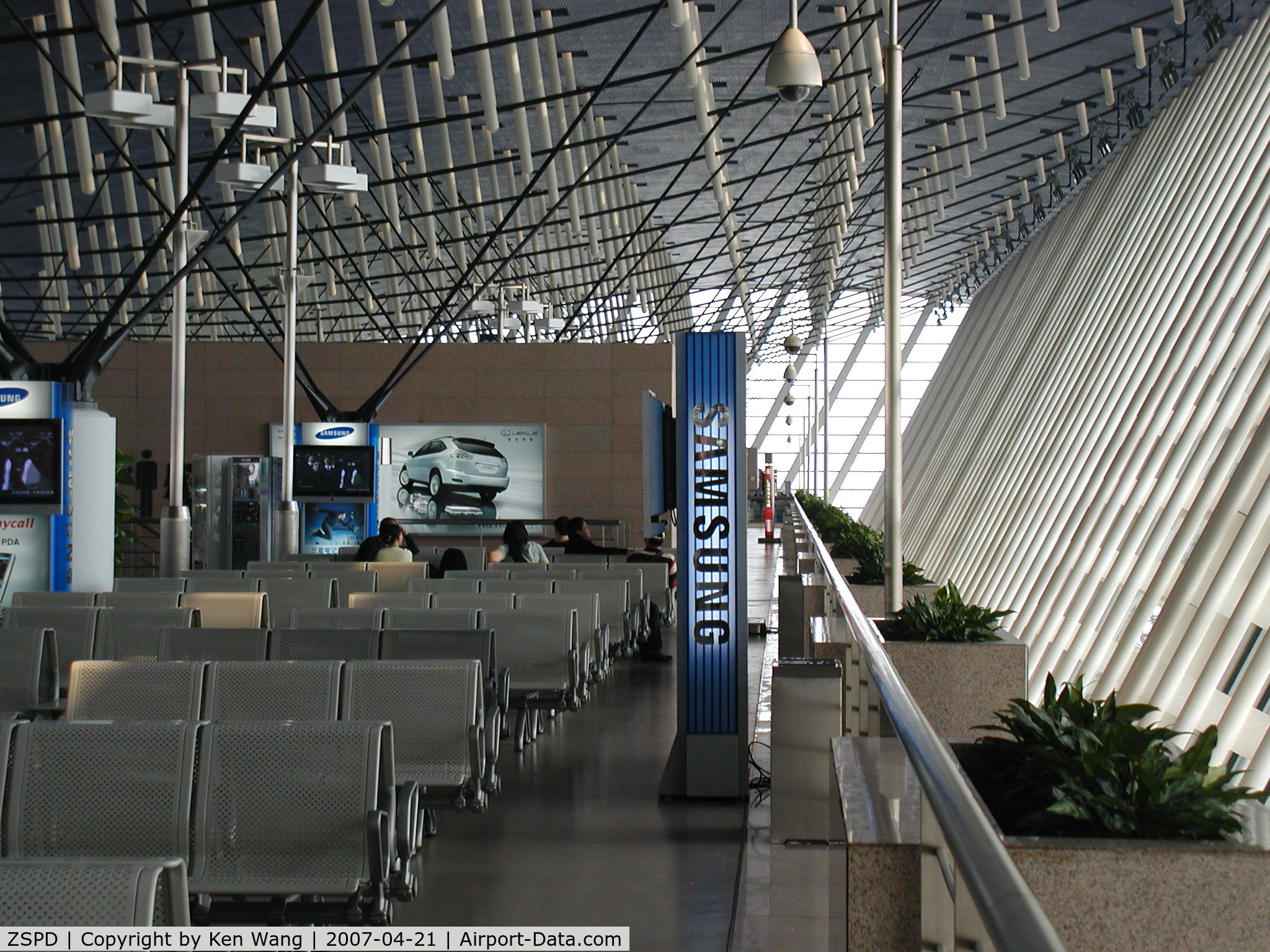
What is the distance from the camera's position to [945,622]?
8.01 metres

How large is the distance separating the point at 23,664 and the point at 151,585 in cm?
468

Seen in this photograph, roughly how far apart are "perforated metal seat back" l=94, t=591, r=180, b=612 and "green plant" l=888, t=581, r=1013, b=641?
570 centimetres

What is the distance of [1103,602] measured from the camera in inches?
424

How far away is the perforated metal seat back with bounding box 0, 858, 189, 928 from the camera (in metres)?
2.82

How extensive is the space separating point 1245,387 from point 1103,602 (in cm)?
196

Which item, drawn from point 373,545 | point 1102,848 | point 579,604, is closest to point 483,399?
point 373,545

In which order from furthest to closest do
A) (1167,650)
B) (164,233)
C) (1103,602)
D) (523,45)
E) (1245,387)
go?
1. (523,45)
2. (164,233)
3. (1103,602)
4. (1245,387)
5. (1167,650)

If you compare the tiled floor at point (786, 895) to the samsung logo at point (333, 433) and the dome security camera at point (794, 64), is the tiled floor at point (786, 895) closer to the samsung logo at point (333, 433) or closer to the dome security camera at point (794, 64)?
the dome security camera at point (794, 64)

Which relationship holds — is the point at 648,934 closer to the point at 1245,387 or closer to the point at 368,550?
the point at 1245,387

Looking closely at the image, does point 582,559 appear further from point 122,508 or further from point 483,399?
point 483,399

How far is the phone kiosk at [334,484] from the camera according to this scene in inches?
944

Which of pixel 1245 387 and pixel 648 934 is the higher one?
pixel 1245 387

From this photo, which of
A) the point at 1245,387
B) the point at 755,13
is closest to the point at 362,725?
the point at 1245,387

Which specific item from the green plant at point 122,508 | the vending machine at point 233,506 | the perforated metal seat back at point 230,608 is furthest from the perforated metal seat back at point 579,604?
the vending machine at point 233,506
